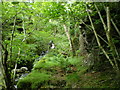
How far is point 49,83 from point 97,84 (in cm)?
176

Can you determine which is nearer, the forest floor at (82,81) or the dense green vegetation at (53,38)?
the dense green vegetation at (53,38)

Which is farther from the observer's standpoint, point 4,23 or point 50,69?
point 50,69

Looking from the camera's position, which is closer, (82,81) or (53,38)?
(82,81)

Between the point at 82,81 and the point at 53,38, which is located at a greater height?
the point at 53,38

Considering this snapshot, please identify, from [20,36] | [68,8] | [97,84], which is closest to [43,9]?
[68,8]

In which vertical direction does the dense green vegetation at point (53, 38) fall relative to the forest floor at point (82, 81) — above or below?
above

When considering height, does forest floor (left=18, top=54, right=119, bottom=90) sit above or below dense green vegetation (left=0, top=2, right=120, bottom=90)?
below

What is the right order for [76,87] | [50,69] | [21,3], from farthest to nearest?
1. [50,69]
2. [76,87]
3. [21,3]

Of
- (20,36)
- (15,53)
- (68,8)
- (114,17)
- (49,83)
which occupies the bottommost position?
(49,83)

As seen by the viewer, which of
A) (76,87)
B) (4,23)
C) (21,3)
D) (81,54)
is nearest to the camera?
(21,3)

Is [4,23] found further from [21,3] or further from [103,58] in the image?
[103,58]

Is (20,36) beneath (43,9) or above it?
beneath

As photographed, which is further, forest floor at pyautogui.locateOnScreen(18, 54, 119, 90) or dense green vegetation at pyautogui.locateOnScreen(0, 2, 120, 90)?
forest floor at pyautogui.locateOnScreen(18, 54, 119, 90)

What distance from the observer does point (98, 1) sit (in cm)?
355
